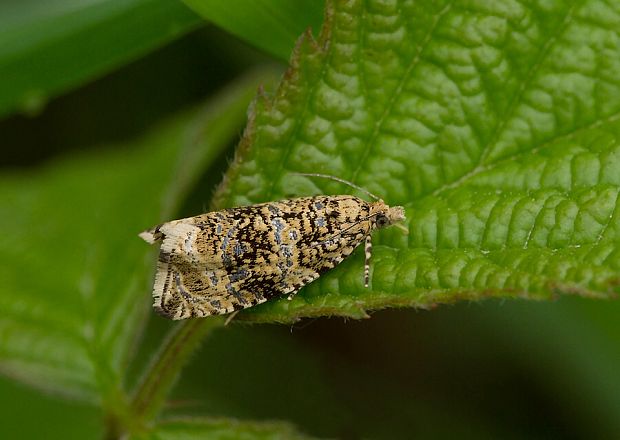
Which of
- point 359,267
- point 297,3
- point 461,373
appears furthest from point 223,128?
point 461,373

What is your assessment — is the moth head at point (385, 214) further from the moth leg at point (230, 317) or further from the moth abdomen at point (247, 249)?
the moth leg at point (230, 317)

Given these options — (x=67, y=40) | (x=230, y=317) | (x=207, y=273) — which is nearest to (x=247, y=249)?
(x=207, y=273)

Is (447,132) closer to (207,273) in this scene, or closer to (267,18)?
(267,18)

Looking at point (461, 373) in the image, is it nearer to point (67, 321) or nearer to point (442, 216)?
point (442, 216)

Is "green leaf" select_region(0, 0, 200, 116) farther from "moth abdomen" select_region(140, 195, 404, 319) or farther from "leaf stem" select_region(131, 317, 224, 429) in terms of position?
"leaf stem" select_region(131, 317, 224, 429)

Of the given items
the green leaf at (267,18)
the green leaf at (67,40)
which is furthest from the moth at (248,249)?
the green leaf at (67,40)

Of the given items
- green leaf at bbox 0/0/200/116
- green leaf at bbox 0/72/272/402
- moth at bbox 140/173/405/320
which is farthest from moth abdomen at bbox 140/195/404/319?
green leaf at bbox 0/0/200/116
